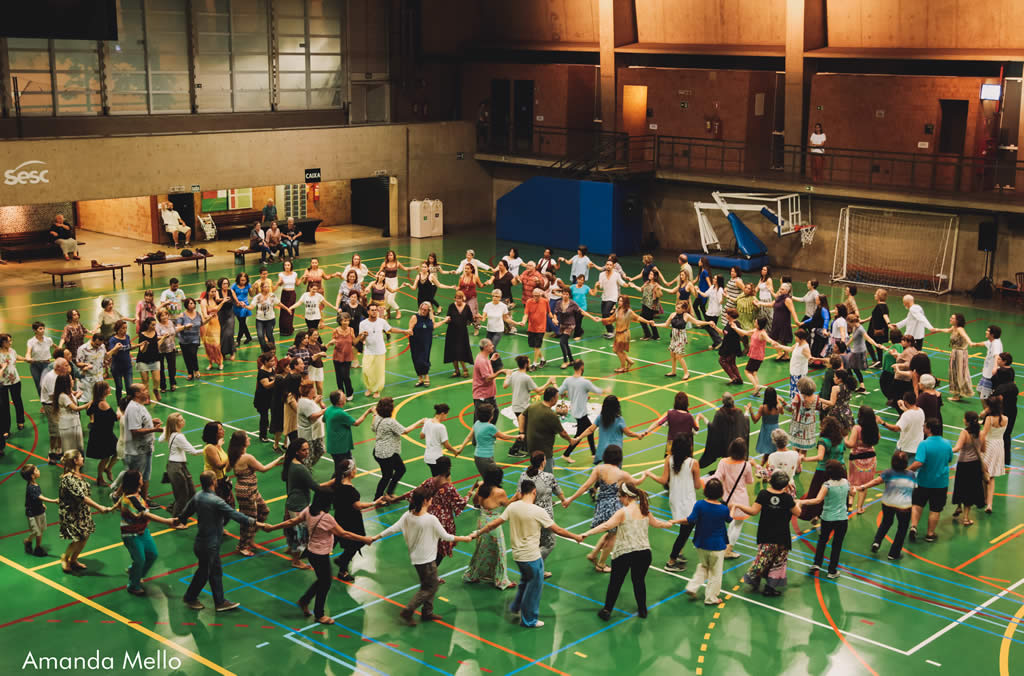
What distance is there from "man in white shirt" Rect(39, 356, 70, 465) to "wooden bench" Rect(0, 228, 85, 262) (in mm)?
21195

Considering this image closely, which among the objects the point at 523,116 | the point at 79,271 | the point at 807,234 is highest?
the point at 523,116

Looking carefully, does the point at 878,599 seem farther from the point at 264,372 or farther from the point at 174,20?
the point at 174,20

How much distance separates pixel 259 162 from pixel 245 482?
86.9 feet

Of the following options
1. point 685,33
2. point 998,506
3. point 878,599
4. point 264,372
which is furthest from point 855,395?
point 685,33

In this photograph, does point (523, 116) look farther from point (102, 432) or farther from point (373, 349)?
point (102, 432)

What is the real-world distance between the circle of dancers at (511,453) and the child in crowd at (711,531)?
24mm

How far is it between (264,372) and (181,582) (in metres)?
5.01

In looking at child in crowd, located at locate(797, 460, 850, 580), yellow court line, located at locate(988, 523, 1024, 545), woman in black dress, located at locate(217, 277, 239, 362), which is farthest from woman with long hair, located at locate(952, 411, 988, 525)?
woman in black dress, located at locate(217, 277, 239, 362)

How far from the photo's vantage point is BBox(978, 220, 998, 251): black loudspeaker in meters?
32.5

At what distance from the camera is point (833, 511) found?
13.7 meters

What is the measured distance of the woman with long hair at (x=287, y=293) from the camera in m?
25.7

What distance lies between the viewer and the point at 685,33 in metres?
41.0

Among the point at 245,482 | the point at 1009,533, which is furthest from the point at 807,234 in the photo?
the point at 245,482

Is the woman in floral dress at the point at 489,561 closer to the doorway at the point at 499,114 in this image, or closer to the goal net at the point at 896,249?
the goal net at the point at 896,249
